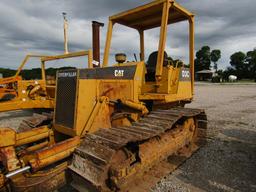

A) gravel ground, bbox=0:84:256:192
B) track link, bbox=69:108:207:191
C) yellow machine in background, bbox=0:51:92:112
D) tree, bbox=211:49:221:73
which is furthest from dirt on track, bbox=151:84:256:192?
tree, bbox=211:49:221:73

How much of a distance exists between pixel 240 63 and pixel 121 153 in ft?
260

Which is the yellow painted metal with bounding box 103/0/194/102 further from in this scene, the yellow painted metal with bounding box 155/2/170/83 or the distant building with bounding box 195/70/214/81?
the distant building with bounding box 195/70/214/81

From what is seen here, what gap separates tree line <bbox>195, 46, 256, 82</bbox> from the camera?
67125 millimetres

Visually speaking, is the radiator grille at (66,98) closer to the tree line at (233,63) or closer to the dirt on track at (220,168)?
the dirt on track at (220,168)

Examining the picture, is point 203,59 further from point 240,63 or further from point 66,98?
point 66,98

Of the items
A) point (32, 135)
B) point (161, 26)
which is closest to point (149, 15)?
point (161, 26)

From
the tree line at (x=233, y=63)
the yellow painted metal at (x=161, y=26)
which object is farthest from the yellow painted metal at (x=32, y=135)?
the tree line at (x=233, y=63)

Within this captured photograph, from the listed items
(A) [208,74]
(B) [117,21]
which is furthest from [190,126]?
(A) [208,74]

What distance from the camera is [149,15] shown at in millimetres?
4723

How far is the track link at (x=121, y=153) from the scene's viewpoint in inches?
98.1

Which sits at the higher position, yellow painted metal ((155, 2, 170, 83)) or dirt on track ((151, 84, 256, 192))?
yellow painted metal ((155, 2, 170, 83))

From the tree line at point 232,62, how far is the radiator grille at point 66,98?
232 ft

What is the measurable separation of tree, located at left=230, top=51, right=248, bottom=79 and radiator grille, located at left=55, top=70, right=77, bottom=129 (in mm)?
73964

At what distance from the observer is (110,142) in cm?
262
